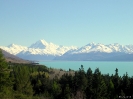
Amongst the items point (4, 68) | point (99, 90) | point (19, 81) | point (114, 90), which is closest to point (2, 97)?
point (4, 68)

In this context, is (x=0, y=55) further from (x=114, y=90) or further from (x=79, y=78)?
(x=79, y=78)

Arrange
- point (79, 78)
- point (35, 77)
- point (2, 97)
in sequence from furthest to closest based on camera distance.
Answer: point (35, 77), point (79, 78), point (2, 97)

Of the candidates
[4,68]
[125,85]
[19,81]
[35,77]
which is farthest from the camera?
[35,77]

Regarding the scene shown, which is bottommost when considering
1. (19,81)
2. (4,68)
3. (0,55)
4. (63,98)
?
(63,98)

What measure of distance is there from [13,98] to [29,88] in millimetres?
46726

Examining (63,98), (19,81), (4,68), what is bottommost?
(63,98)

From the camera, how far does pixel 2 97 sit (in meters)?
21.8

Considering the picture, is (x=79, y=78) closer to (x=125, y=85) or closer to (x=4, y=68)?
(x=125, y=85)

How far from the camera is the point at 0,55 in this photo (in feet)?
118

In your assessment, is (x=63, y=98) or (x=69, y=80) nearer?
(x=63, y=98)

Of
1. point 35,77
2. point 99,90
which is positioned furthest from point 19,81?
point 35,77

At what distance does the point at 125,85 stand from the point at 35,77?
52.7 metres

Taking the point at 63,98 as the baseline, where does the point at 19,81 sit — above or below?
above

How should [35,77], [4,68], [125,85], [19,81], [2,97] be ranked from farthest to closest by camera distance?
1. [35,77]
2. [125,85]
3. [19,81]
4. [4,68]
5. [2,97]
